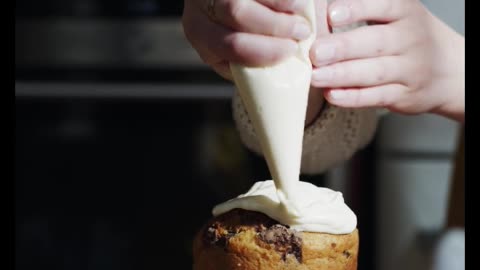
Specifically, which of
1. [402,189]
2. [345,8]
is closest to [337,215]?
[345,8]

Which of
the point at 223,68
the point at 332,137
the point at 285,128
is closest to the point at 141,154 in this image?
the point at 332,137

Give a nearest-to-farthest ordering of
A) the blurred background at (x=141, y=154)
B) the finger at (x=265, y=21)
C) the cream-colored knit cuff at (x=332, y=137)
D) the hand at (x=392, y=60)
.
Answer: the finger at (x=265, y=21) → the hand at (x=392, y=60) → the cream-colored knit cuff at (x=332, y=137) → the blurred background at (x=141, y=154)

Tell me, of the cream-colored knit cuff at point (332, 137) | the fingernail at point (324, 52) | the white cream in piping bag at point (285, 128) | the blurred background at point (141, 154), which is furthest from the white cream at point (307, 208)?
the blurred background at point (141, 154)

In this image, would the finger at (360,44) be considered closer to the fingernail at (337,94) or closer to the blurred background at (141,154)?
the fingernail at (337,94)

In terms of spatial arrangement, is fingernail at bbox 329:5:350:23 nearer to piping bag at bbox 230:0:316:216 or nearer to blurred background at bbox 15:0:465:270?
piping bag at bbox 230:0:316:216

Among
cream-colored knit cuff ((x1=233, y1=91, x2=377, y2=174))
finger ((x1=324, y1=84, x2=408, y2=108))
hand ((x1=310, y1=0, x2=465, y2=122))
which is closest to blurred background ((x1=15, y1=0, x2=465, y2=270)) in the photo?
cream-colored knit cuff ((x1=233, y1=91, x2=377, y2=174))

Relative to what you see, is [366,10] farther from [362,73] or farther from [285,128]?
[285,128]
